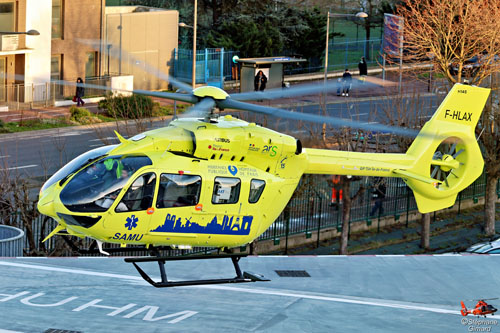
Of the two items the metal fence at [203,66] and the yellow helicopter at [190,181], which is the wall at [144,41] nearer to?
the metal fence at [203,66]

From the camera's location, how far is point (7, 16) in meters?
54.1

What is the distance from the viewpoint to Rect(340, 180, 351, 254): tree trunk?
33812 mm

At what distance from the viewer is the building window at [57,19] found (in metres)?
56.6

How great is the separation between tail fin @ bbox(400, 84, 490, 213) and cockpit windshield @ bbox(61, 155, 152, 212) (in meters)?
7.71

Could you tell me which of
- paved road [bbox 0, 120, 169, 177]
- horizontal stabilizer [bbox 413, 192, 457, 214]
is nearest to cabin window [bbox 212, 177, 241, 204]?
horizontal stabilizer [bbox 413, 192, 457, 214]

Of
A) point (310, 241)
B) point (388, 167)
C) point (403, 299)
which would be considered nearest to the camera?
point (388, 167)

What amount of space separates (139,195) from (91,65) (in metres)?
41.1

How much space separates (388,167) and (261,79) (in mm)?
37097

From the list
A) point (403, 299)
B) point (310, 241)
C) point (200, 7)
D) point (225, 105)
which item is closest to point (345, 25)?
point (200, 7)

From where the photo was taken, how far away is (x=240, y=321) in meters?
24.1

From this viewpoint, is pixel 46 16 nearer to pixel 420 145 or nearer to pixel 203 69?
pixel 203 69

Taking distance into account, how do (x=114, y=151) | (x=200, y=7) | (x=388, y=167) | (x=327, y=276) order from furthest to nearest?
(x=200, y=7) < (x=327, y=276) < (x=388, y=167) < (x=114, y=151)

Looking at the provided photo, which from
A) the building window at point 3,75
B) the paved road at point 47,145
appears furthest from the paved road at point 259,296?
the building window at point 3,75

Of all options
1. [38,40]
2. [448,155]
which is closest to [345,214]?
[448,155]
